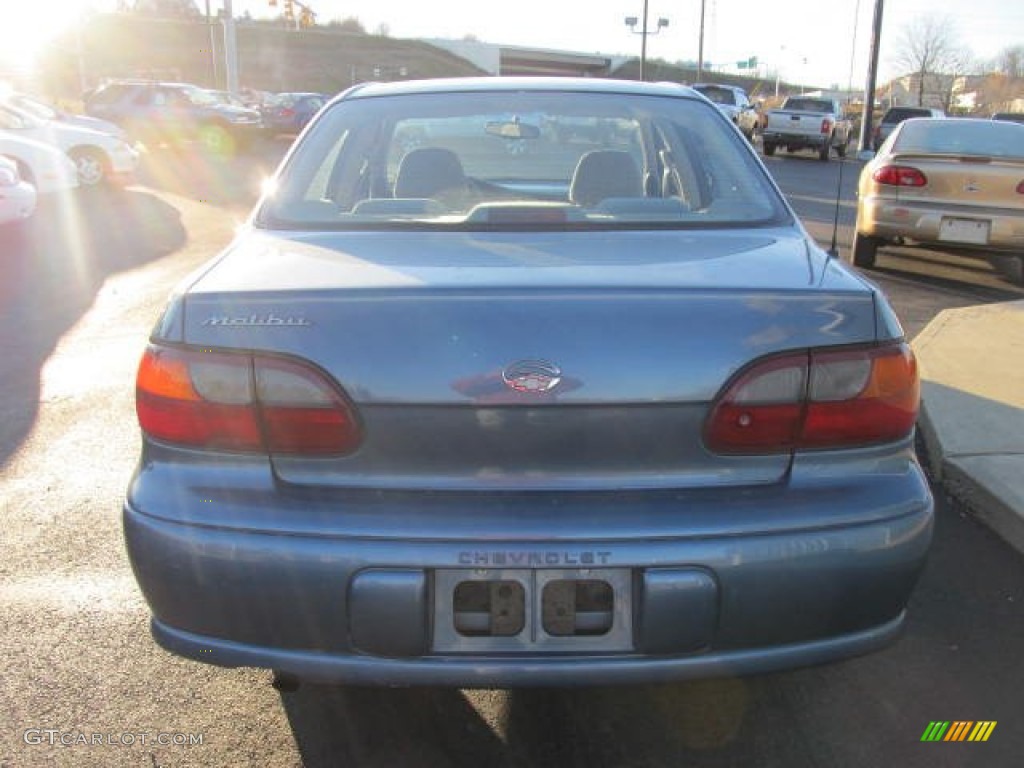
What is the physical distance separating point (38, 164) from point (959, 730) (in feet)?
39.0

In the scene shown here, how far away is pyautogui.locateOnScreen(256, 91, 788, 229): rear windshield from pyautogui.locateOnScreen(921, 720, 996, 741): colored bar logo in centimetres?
144

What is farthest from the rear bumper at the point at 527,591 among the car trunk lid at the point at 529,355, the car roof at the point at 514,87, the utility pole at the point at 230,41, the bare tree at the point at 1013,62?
the bare tree at the point at 1013,62

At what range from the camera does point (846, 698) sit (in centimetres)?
255

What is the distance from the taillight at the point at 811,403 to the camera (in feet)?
6.22

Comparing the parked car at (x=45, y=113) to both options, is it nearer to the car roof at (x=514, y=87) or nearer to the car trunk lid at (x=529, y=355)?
the car roof at (x=514, y=87)

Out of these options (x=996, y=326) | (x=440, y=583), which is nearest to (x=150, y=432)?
→ (x=440, y=583)

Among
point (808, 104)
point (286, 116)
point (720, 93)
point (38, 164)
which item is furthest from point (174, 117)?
point (808, 104)

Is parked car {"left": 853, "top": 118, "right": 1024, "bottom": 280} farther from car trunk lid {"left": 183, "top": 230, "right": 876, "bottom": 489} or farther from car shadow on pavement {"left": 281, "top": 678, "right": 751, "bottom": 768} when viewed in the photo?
car trunk lid {"left": 183, "top": 230, "right": 876, "bottom": 489}

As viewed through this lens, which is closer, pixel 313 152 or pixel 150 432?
pixel 150 432

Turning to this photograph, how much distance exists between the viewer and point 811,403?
193 centimetres

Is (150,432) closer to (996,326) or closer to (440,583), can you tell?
(440,583)

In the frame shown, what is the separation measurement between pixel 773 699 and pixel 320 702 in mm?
1232

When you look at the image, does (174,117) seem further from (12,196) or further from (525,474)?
(525,474)

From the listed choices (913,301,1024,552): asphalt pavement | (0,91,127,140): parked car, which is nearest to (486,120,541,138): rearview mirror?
(913,301,1024,552): asphalt pavement
